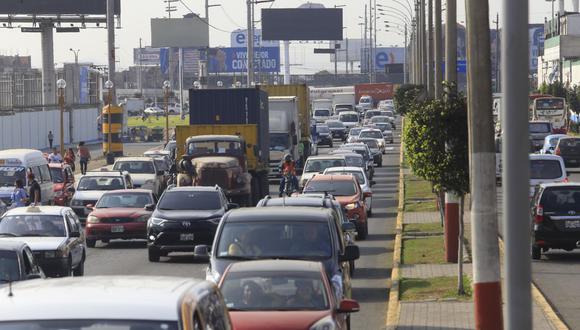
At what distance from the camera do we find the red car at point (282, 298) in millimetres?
13984

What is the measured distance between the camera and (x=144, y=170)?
47969 mm

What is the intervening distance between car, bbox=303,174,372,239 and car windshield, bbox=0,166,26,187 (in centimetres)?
903

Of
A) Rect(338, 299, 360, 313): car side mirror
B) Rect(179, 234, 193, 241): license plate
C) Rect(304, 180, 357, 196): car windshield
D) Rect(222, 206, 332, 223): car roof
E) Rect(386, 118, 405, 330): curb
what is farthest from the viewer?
Rect(304, 180, 357, 196): car windshield

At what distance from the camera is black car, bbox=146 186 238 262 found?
2917 cm

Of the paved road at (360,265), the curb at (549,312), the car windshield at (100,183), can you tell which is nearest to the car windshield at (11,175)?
the car windshield at (100,183)

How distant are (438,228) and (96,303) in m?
27.4

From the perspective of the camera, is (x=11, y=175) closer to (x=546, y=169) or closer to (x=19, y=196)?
(x=19, y=196)

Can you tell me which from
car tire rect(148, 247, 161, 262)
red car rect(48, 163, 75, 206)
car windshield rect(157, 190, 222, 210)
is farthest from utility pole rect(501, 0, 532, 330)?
red car rect(48, 163, 75, 206)

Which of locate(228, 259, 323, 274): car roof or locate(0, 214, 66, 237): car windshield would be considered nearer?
locate(228, 259, 323, 274): car roof

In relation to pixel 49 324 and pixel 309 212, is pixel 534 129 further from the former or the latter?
pixel 49 324

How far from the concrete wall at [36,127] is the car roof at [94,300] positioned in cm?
6701

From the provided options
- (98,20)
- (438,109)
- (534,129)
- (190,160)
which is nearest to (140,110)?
(98,20)

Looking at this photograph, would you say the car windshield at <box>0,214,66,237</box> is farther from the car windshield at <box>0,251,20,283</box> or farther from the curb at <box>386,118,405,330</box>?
the car windshield at <box>0,251,20,283</box>

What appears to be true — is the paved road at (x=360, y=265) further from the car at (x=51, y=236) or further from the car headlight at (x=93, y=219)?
the car at (x=51, y=236)
